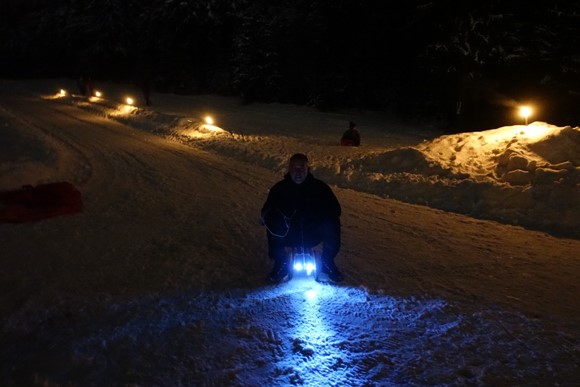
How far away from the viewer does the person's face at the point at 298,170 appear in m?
4.30

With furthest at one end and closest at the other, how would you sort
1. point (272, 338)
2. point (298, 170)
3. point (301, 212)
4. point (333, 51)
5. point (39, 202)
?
point (333, 51), point (39, 202), point (301, 212), point (298, 170), point (272, 338)

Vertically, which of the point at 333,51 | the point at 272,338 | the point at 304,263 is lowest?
the point at 272,338

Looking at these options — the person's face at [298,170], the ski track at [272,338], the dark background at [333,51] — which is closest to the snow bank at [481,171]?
the ski track at [272,338]

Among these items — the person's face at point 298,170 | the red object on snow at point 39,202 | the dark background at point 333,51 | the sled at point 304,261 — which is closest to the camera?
the person's face at point 298,170

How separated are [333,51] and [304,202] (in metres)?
22.4

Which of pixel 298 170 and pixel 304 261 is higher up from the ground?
pixel 298 170

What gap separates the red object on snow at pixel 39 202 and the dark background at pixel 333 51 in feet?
48.6

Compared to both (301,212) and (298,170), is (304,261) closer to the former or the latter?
(301,212)

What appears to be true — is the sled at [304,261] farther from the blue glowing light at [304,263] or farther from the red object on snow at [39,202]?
the red object on snow at [39,202]

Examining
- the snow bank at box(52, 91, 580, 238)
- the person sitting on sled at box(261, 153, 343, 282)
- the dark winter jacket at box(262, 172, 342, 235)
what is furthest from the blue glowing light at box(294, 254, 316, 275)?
the snow bank at box(52, 91, 580, 238)

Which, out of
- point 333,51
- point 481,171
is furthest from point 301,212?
point 333,51

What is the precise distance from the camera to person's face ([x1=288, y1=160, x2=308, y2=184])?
4301mm

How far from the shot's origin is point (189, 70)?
34.5 m

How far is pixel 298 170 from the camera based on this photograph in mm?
4316
